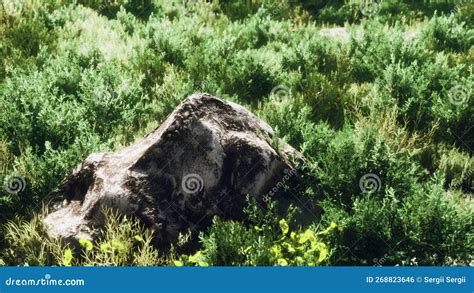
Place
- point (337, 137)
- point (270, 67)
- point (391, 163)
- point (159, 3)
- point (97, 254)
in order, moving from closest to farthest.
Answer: point (97, 254), point (391, 163), point (337, 137), point (270, 67), point (159, 3)

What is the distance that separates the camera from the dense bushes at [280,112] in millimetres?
5238

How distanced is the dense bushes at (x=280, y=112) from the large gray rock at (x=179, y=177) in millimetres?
216

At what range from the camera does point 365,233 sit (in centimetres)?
527

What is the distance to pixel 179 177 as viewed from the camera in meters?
5.65

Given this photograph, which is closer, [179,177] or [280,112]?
[179,177]

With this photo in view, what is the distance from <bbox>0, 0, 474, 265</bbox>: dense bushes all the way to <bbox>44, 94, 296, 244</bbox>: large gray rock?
0.22m

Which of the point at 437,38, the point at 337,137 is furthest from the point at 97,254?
the point at 437,38

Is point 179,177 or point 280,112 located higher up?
point 280,112

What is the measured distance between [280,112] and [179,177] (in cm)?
204

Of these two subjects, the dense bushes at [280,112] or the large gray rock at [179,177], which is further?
the large gray rock at [179,177]

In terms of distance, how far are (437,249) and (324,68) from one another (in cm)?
469

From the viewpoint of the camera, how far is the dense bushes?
17.2 ft

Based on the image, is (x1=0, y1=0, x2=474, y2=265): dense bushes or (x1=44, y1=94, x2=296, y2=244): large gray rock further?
(x1=44, y1=94, x2=296, y2=244): large gray rock

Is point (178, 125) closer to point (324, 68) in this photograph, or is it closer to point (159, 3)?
Result: point (324, 68)
